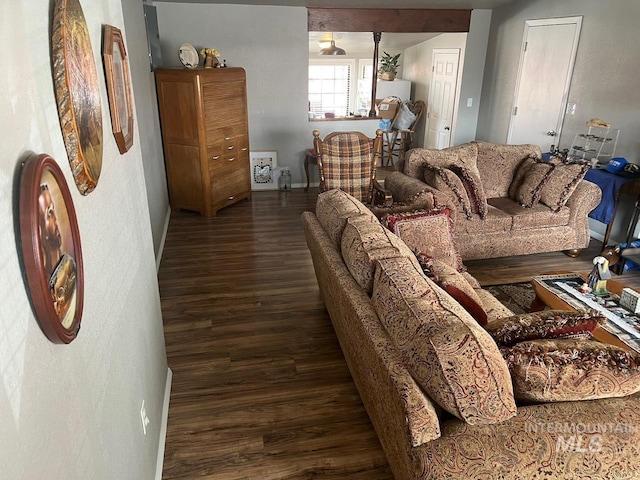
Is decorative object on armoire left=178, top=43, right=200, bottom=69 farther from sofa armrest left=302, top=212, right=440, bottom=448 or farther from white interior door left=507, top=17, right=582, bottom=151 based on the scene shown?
white interior door left=507, top=17, right=582, bottom=151

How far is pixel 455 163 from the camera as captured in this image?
160 inches

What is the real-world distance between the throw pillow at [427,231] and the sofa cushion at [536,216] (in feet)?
4.43

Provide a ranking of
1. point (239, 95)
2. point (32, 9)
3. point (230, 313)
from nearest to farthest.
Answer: point (32, 9) < point (230, 313) < point (239, 95)

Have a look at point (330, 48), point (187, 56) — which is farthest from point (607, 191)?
point (330, 48)

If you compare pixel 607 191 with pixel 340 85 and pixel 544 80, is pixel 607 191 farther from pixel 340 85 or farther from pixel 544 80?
pixel 340 85

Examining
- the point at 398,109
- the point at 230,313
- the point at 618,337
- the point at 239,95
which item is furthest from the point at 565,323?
the point at 398,109

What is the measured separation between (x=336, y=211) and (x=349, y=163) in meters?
2.00

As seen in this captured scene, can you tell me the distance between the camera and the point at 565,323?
169cm

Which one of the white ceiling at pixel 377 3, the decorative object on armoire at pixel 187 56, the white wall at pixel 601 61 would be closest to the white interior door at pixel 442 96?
the white ceiling at pixel 377 3

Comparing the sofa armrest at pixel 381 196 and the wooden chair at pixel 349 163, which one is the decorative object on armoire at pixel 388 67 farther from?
the sofa armrest at pixel 381 196

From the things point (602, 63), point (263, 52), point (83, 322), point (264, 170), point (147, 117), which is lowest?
point (264, 170)

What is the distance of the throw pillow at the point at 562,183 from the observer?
3.89 metres

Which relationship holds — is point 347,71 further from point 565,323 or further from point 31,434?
point 31,434

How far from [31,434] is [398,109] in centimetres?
779
